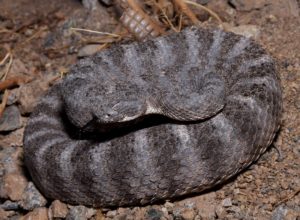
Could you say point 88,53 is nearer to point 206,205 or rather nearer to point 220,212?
point 206,205

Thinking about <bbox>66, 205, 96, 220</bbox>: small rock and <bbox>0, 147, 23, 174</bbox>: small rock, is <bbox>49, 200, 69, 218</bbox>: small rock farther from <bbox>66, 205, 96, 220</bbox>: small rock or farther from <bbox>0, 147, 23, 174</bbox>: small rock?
<bbox>0, 147, 23, 174</bbox>: small rock

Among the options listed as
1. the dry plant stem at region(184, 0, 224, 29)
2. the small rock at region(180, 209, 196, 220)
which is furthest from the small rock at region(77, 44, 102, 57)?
the small rock at region(180, 209, 196, 220)

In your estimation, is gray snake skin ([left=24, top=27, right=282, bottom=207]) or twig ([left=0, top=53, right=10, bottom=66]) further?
twig ([left=0, top=53, right=10, bottom=66])

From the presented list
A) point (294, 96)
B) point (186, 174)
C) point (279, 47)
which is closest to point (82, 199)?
point (186, 174)

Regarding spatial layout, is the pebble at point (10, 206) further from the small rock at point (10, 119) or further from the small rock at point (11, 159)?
the small rock at point (10, 119)

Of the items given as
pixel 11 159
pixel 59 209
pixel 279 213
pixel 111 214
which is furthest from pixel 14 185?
pixel 279 213

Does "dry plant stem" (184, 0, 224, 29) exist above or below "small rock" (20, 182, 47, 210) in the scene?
above
